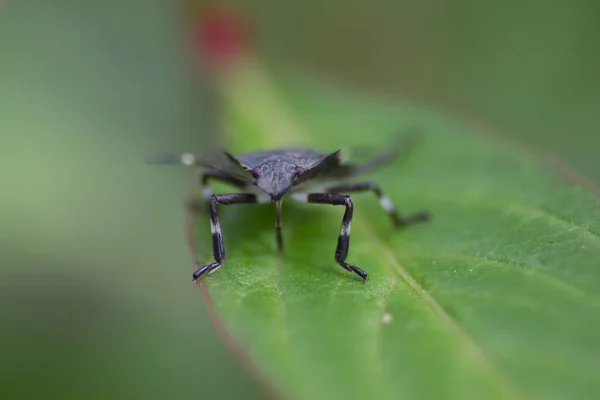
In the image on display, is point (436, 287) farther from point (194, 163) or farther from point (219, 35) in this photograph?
point (219, 35)

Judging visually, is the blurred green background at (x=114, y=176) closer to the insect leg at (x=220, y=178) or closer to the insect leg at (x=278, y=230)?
the insect leg at (x=220, y=178)

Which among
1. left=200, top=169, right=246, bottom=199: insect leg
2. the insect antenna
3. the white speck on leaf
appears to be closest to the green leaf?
the white speck on leaf

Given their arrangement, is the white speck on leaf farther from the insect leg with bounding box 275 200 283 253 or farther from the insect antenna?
the insect antenna

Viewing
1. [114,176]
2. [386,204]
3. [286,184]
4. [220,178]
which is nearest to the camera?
[286,184]

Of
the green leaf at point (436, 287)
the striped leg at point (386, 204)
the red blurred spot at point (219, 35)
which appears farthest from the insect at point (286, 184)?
the red blurred spot at point (219, 35)

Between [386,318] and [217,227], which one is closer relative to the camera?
[386,318]

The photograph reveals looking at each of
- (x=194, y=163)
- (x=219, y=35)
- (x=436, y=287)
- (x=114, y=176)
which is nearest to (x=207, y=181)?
(x=194, y=163)

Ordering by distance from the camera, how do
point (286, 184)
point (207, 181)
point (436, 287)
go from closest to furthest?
point (436, 287), point (286, 184), point (207, 181)

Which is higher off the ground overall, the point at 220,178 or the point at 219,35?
the point at 219,35
